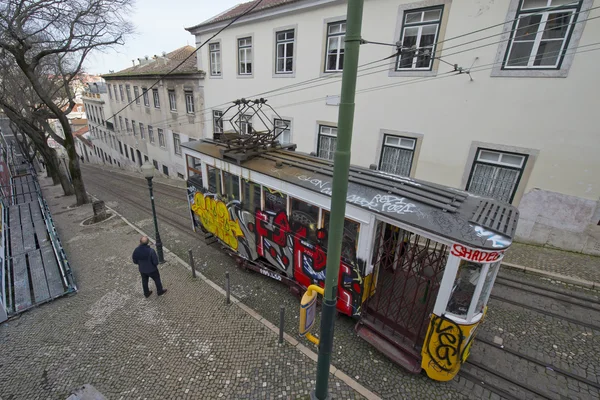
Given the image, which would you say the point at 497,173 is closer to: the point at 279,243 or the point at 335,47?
the point at 279,243

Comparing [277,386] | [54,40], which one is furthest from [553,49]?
[54,40]

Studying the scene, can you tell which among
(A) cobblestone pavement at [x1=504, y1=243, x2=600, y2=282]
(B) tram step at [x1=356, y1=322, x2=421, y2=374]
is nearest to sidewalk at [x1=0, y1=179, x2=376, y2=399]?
(B) tram step at [x1=356, y1=322, x2=421, y2=374]

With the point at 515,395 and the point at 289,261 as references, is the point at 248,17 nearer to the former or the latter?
the point at 289,261

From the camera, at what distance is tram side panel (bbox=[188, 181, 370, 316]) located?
523 centimetres

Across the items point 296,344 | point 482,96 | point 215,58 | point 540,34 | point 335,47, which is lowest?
point 296,344

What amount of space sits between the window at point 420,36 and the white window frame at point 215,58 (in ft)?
35.6

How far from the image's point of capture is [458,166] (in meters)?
8.86

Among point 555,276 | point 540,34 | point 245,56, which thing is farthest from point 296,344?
point 245,56

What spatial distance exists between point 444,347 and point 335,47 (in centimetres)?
1076

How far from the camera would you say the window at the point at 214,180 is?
763 centimetres

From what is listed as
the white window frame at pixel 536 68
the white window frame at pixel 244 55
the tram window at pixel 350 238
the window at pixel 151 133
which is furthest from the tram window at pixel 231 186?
the window at pixel 151 133

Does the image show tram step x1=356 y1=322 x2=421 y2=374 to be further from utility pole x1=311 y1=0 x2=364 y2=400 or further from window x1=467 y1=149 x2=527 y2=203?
window x1=467 y1=149 x2=527 y2=203

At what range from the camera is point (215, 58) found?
1598cm

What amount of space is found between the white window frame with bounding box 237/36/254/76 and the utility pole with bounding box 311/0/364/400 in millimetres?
12808
